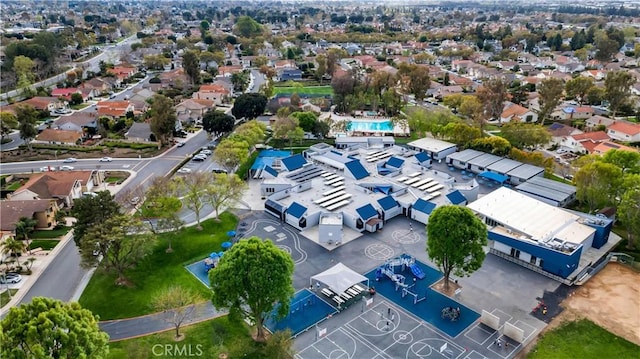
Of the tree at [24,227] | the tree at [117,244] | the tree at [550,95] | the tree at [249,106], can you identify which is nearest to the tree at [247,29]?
the tree at [249,106]

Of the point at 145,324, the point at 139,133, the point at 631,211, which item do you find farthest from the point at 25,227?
the point at 631,211

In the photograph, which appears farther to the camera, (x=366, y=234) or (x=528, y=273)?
(x=366, y=234)

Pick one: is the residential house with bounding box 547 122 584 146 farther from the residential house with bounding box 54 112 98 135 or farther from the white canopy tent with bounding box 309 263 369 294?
the residential house with bounding box 54 112 98 135

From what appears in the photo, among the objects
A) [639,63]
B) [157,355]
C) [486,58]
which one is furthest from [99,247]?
[639,63]

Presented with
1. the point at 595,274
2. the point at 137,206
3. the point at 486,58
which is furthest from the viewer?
the point at 486,58

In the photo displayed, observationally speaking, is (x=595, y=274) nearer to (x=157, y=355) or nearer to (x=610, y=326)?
(x=610, y=326)

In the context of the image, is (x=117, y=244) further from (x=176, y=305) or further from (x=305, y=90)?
(x=305, y=90)

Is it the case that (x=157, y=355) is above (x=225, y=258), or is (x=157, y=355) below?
below

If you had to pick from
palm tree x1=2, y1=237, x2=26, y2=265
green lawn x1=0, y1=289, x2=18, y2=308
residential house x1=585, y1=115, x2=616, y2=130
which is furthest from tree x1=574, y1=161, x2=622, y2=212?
palm tree x1=2, y1=237, x2=26, y2=265
